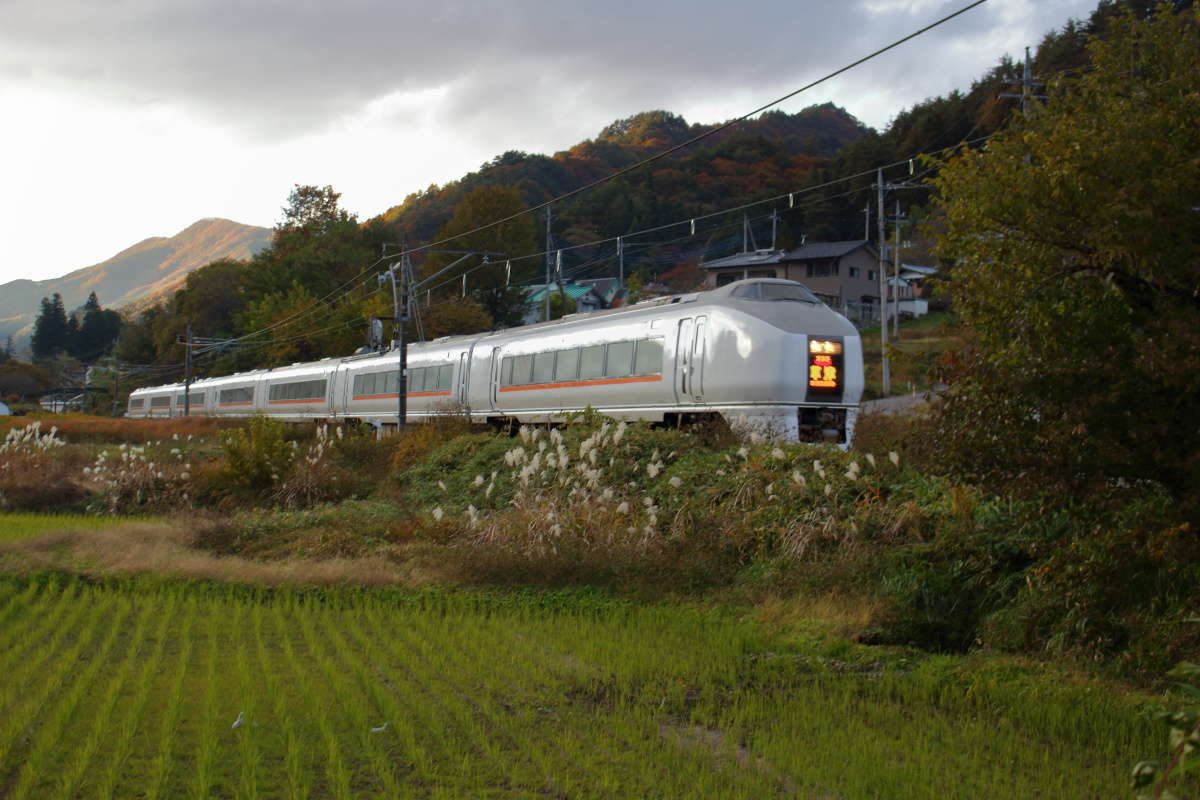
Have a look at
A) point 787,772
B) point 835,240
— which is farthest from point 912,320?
point 787,772

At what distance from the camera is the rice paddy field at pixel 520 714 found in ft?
15.4

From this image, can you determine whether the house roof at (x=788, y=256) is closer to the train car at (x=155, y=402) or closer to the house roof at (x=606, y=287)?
the house roof at (x=606, y=287)

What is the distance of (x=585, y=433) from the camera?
14.9m

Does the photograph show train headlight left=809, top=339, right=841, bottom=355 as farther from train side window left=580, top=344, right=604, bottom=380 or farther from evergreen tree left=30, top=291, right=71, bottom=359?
evergreen tree left=30, top=291, right=71, bottom=359

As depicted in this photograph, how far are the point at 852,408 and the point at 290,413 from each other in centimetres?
2513

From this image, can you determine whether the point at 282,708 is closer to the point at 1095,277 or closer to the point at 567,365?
the point at 1095,277

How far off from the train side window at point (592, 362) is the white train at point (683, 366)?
3 cm

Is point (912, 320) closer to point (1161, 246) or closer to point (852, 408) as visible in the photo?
point (852, 408)

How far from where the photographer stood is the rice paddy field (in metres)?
4.70

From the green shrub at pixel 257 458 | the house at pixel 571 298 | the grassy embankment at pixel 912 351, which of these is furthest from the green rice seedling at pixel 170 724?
the house at pixel 571 298

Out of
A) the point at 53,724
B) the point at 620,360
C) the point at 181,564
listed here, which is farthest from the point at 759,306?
the point at 53,724

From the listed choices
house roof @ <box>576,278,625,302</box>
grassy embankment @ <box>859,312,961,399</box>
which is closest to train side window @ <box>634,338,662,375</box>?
grassy embankment @ <box>859,312,961,399</box>

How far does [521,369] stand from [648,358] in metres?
4.84

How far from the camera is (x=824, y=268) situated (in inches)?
2170
